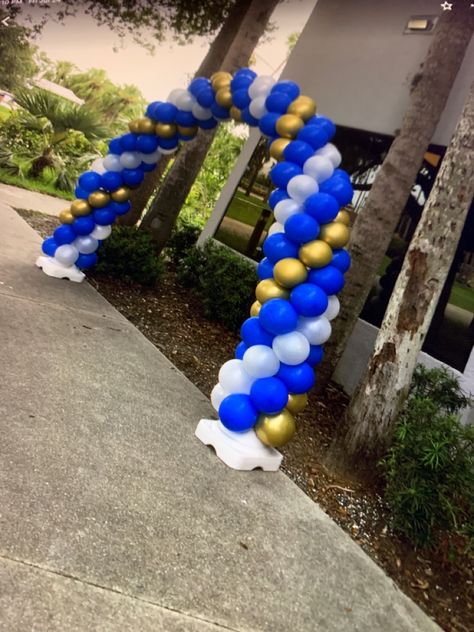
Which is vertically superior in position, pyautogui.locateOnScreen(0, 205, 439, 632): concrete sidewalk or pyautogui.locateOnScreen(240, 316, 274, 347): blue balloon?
pyautogui.locateOnScreen(240, 316, 274, 347): blue balloon

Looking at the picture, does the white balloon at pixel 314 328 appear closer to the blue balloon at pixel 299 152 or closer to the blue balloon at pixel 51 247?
the blue balloon at pixel 299 152

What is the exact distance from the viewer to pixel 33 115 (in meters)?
11.7

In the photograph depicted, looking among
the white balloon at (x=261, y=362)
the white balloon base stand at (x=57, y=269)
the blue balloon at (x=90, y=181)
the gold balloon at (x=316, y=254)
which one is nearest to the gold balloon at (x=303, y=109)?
the gold balloon at (x=316, y=254)

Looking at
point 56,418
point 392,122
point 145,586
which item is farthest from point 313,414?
point 392,122

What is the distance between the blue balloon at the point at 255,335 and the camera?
331 cm

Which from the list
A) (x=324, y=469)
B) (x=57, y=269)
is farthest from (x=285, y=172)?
(x=57, y=269)

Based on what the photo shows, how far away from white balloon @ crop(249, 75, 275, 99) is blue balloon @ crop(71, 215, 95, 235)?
8.49 ft

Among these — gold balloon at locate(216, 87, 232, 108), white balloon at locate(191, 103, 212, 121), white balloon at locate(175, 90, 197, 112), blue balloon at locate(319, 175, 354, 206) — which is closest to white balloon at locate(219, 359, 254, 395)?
blue balloon at locate(319, 175, 354, 206)

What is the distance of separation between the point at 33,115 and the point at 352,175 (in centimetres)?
921

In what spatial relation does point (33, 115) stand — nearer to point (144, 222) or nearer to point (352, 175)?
point (144, 222)

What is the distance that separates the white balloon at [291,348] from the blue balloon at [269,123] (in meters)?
1.81

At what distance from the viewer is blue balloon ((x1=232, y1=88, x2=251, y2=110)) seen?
4.13 meters

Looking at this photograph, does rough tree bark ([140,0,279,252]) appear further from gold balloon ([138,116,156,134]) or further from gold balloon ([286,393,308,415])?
gold balloon ([286,393,308,415])

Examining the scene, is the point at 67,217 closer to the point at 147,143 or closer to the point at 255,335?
the point at 147,143
